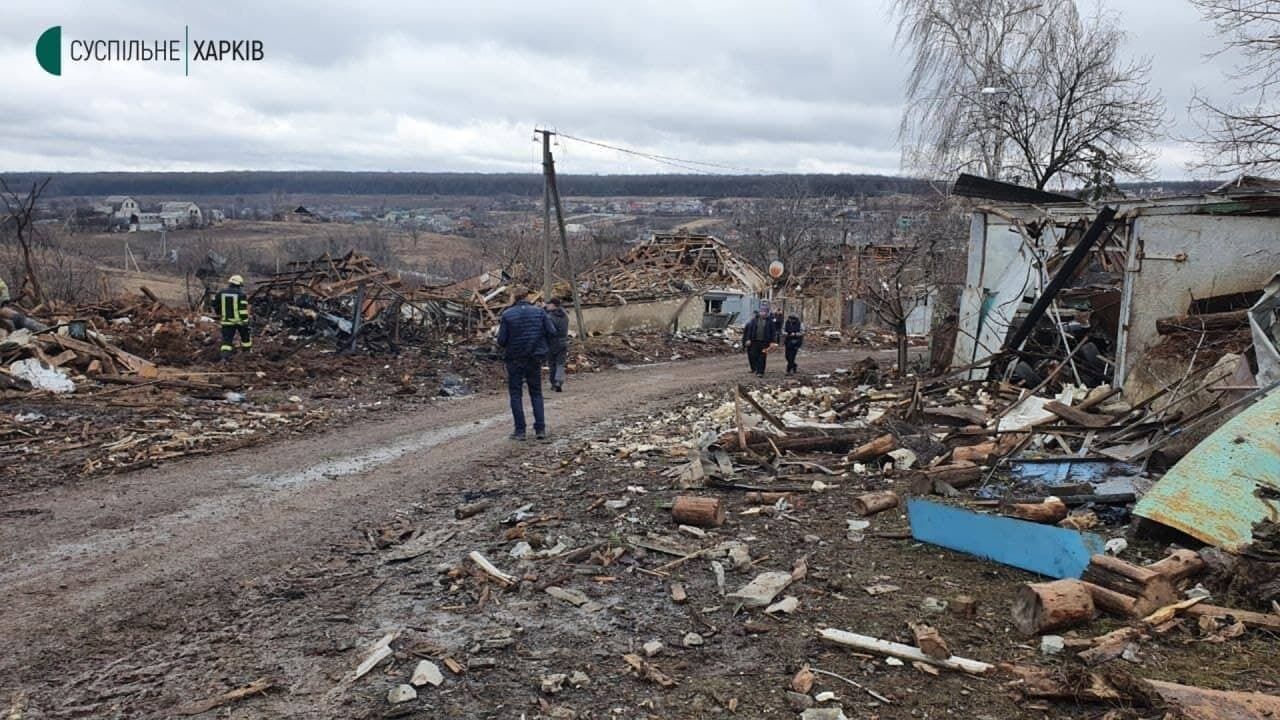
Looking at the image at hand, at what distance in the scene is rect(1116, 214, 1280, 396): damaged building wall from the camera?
9.99 m

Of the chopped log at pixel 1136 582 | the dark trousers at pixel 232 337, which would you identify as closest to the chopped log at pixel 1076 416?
the chopped log at pixel 1136 582

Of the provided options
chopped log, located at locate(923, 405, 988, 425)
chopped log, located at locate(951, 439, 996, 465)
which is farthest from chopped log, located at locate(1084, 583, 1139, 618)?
chopped log, located at locate(923, 405, 988, 425)

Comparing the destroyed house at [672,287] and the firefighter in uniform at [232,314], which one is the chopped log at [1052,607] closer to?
the firefighter in uniform at [232,314]

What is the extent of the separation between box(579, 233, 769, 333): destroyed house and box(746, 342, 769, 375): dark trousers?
340 inches

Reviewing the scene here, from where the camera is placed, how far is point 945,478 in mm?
7336

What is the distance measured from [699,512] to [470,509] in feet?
6.69

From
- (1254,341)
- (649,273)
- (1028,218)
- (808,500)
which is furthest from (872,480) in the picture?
(649,273)

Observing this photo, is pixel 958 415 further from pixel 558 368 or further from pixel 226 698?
→ pixel 226 698

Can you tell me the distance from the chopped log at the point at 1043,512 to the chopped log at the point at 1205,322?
14.0 feet

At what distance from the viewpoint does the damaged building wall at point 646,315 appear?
26234 mm

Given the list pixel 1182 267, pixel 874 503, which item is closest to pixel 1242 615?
pixel 874 503

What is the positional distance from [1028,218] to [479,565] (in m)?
10.0

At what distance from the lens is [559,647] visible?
15.3ft

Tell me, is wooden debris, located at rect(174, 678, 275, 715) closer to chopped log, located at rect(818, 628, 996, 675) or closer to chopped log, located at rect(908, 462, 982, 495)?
chopped log, located at rect(818, 628, 996, 675)
